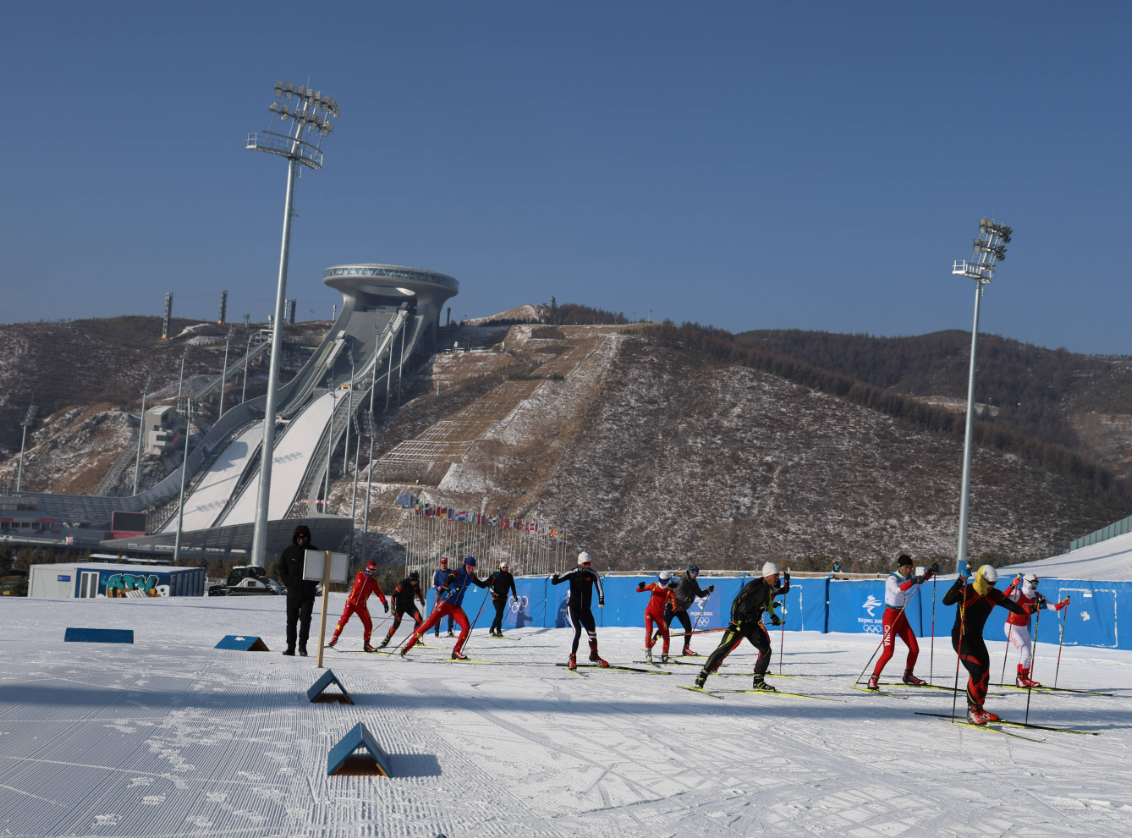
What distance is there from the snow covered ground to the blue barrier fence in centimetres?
883

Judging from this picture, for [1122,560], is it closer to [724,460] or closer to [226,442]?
[724,460]

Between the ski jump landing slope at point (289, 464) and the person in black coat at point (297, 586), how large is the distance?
162 ft

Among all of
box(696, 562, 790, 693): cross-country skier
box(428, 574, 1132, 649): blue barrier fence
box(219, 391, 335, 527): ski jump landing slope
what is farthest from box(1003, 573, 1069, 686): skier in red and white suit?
box(219, 391, 335, 527): ski jump landing slope

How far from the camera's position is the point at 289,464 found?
7300cm

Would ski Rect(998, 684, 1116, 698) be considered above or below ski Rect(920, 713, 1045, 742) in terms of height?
below

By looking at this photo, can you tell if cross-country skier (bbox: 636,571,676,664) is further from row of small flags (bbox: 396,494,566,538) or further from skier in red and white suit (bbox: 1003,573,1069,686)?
row of small flags (bbox: 396,494,566,538)

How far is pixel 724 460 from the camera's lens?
7575 cm

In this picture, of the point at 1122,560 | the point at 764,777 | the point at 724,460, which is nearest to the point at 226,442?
the point at 724,460

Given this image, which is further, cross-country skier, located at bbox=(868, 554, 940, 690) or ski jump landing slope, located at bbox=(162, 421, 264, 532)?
ski jump landing slope, located at bbox=(162, 421, 264, 532)

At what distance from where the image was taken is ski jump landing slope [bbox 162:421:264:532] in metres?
63.3

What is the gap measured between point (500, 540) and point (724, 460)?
79.3 feet

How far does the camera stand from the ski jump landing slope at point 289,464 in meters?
64.8

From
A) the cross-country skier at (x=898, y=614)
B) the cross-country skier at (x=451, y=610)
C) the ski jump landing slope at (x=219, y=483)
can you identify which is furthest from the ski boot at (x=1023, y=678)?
the ski jump landing slope at (x=219, y=483)

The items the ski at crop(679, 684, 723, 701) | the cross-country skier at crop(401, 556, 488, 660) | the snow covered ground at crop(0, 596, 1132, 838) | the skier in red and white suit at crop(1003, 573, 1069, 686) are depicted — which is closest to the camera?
the snow covered ground at crop(0, 596, 1132, 838)
